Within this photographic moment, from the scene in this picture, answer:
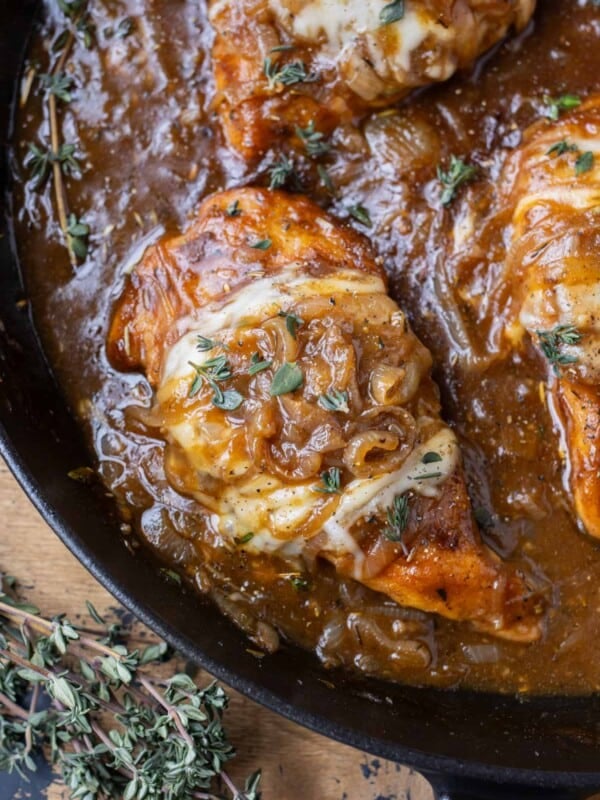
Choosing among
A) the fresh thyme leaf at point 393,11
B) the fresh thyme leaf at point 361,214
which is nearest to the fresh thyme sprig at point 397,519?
the fresh thyme leaf at point 361,214

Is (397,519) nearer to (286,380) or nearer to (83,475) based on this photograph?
(286,380)

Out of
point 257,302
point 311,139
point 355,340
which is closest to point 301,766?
point 355,340

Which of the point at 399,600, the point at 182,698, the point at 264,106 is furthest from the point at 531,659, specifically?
the point at 264,106

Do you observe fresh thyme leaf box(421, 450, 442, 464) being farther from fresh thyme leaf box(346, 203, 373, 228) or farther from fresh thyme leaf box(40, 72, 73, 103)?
fresh thyme leaf box(40, 72, 73, 103)

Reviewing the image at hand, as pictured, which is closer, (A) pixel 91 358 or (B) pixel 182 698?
(B) pixel 182 698

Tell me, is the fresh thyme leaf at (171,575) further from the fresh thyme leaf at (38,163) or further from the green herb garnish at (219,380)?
the fresh thyme leaf at (38,163)

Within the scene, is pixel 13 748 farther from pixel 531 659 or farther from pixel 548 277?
pixel 548 277
